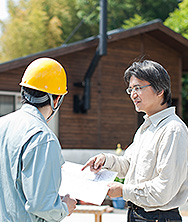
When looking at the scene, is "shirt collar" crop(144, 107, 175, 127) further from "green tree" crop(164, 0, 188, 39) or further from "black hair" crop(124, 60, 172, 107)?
"green tree" crop(164, 0, 188, 39)

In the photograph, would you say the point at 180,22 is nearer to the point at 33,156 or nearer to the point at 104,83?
the point at 104,83

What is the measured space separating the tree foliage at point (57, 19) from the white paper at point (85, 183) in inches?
886

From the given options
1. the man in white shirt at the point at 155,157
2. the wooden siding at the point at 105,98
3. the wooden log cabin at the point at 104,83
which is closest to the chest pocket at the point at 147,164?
the man in white shirt at the point at 155,157

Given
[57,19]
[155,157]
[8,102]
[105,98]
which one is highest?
[57,19]

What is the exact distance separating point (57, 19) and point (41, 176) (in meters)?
28.1

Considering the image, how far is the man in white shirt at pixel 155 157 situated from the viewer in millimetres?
2316

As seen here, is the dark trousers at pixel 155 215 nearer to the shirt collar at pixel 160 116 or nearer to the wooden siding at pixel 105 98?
the shirt collar at pixel 160 116

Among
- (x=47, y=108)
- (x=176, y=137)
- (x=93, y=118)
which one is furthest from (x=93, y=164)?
(x=93, y=118)

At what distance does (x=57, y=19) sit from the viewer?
2883 centimetres

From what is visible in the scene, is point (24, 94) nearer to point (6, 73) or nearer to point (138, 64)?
point (138, 64)

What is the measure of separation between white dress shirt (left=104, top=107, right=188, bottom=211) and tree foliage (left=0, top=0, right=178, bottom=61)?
22.7m

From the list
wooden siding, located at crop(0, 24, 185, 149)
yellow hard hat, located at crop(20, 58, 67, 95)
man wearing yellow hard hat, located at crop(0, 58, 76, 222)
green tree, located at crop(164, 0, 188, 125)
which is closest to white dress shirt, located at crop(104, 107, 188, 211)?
man wearing yellow hard hat, located at crop(0, 58, 76, 222)

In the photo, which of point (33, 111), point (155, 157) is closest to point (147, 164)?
point (155, 157)

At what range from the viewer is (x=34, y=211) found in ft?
5.82
